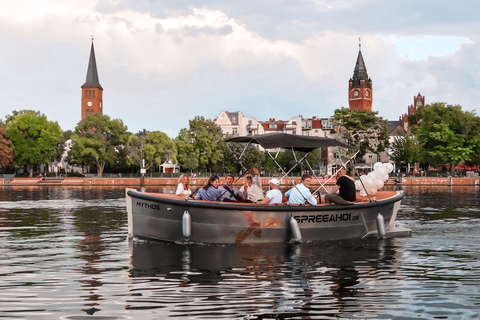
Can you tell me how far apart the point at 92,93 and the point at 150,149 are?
7145cm

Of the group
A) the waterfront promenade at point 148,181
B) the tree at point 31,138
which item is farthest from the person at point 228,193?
the tree at point 31,138

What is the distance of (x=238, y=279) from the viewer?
35.3 feet

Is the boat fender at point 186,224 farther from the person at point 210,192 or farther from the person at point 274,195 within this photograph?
the person at point 274,195

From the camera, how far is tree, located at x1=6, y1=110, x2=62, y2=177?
92875 millimetres

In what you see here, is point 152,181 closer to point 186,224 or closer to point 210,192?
point 210,192

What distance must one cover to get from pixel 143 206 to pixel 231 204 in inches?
110

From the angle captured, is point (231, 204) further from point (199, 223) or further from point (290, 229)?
point (290, 229)

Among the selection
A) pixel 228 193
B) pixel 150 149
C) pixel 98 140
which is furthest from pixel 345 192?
pixel 98 140

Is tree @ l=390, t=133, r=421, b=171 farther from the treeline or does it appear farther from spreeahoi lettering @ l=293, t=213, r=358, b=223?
spreeahoi lettering @ l=293, t=213, r=358, b=223


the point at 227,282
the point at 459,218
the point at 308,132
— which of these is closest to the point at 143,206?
the point at 227,282

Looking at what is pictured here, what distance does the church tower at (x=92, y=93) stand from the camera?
497 feet

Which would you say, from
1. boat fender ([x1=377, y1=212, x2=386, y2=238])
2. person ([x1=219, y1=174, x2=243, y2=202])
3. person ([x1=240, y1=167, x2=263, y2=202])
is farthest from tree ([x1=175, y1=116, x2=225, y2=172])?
person ([x1=219, y1=174, x2=243, y2=202])

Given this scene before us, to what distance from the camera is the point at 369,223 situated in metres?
16.8

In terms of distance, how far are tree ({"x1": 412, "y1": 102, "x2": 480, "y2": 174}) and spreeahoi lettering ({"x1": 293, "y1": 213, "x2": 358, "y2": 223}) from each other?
71170mm
